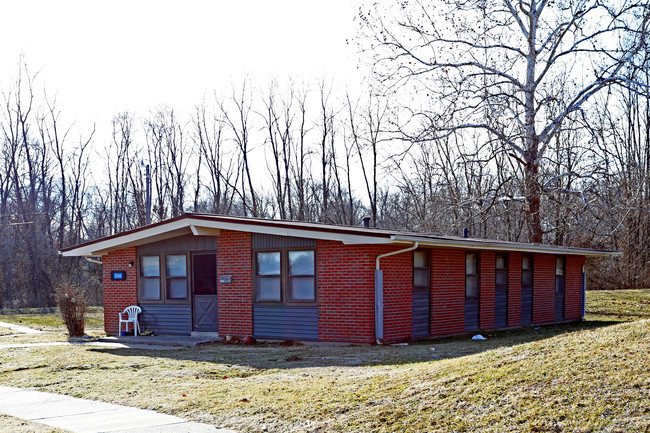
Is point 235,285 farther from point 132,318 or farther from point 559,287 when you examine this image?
point 559,287

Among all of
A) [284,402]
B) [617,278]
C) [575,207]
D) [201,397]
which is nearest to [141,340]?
[201,397]

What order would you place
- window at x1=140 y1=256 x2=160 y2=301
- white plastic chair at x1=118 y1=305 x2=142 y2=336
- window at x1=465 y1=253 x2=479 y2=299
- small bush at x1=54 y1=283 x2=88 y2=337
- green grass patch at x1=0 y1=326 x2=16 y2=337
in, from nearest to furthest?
window at x1=465 y1=253 x2=479 y2=299, window at x1=140 y1=256 x2=160 y2=301, white plastic chair at x1=118 y1=305 x2=142 y2=336, small bush at x1=54 y1=283 x2=88 y2=337, green grass patch at x1=0 y1=326 x2=16 y2=337

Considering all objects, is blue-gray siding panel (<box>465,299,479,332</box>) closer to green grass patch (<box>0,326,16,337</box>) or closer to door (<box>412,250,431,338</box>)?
door (<box>412,250,431,338</box>)

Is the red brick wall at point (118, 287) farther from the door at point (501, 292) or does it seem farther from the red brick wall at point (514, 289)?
the red brick wall at point (514, 289)

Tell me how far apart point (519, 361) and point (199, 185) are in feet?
119

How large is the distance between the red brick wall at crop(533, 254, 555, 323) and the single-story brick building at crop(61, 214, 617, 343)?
28 centimetres

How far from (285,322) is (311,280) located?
1173 mm

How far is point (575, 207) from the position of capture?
2288 centimetres

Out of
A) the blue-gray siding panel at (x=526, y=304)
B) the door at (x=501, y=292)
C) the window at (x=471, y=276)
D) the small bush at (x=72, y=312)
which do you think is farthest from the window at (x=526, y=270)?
the small bush at (x=72, y=312)

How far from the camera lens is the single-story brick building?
13.9 meters

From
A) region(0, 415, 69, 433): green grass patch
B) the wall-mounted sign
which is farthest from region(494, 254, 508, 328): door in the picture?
region(0, 415, 69, 433): green grass patch

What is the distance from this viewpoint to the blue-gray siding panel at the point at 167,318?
16.5 meters

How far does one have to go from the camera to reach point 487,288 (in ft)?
56.8

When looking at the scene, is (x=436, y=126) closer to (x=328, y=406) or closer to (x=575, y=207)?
(x=575, y=207)
